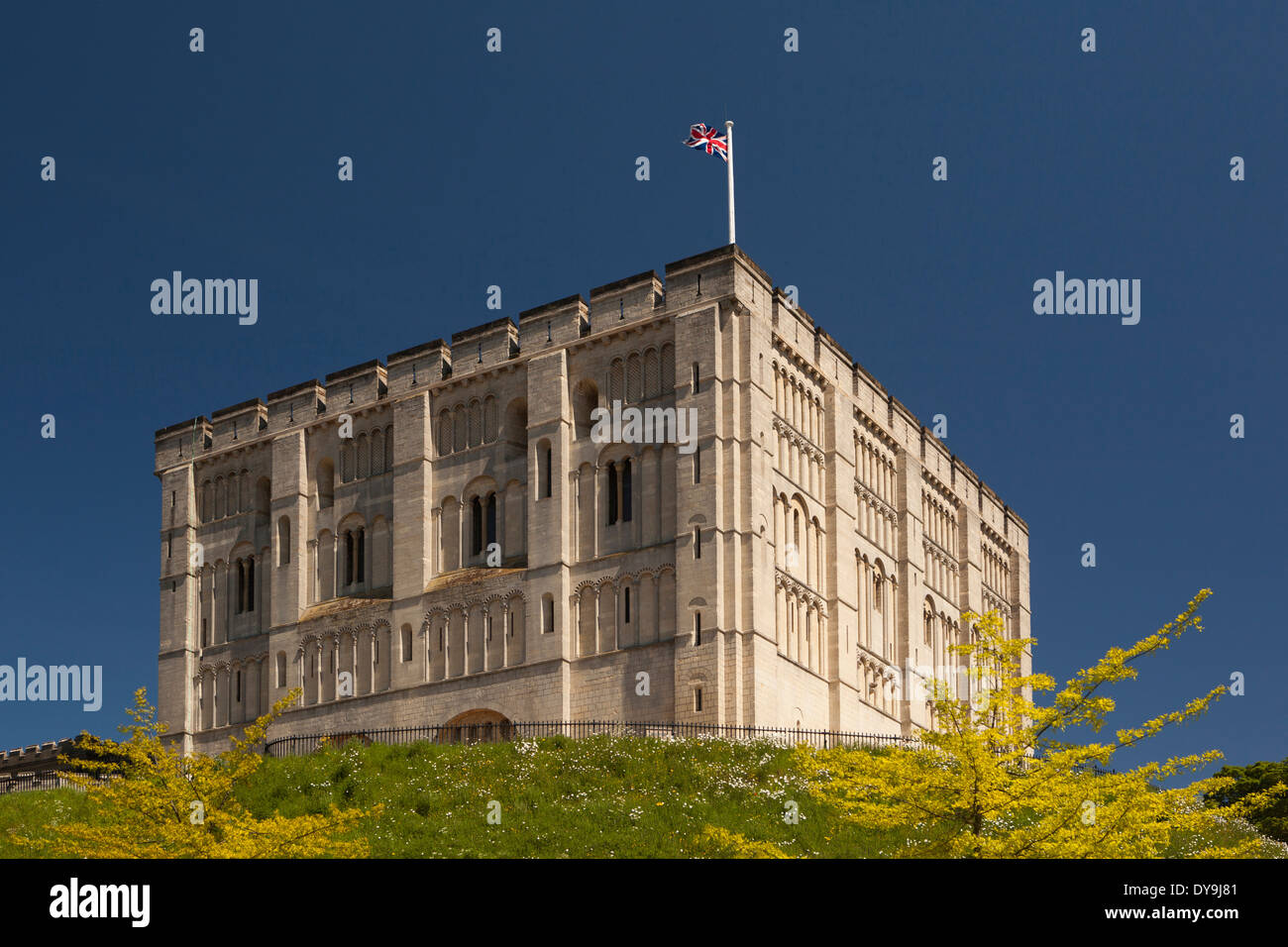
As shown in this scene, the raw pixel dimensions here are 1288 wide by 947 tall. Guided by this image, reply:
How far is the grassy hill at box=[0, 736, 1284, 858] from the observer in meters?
38.1

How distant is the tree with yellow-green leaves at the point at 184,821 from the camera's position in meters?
26.9

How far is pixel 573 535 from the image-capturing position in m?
58.7

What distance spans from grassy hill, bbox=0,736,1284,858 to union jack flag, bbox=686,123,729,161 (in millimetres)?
21351

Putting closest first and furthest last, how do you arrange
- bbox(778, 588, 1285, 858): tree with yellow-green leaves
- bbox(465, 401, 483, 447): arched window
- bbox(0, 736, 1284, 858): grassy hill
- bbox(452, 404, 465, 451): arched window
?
bbox(778, 588, 1285, 858): tree with yellow-green leaves < bbox(0, 736, 1284, 858): grassy hill < bbox(465, 401, 483, 447): arched window < bbox(452, 404, 465, 451): arched window

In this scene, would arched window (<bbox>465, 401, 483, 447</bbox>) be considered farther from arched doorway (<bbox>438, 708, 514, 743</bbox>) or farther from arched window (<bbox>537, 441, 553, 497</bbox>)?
arched doorway (<bbox>438, 708, 514, 743</bbox>)

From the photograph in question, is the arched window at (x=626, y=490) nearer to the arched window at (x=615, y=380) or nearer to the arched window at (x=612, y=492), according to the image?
the arched window at (x=612, y=492)

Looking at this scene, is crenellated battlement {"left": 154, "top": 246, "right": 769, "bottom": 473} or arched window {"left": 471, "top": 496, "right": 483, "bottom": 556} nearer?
crenellated battlement {"left": 154, "top": 246, "right": 769, "bottom": 473}

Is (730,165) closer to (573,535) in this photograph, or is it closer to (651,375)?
(651,375)

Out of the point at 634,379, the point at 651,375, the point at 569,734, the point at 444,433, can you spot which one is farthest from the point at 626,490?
the point at 444,433

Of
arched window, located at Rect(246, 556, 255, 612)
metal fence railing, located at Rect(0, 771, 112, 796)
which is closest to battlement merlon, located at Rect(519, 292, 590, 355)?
arched window, located at Rect(246, 556, 255, 612)

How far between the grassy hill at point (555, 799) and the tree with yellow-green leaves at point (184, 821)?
23.7ft

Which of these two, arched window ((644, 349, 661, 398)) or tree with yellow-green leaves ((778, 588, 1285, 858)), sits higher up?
arched window ((644, 349, 661, 398))

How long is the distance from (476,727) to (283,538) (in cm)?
1385
